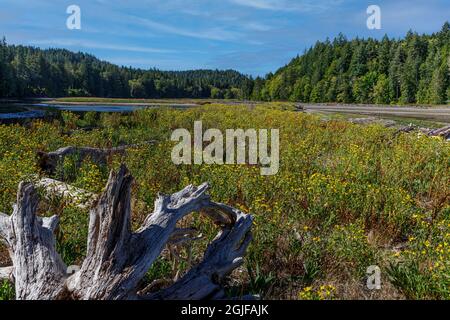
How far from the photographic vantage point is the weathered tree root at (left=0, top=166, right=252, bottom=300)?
3.16 metres

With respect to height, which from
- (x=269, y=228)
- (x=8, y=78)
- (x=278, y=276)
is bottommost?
(x=278, y=276)

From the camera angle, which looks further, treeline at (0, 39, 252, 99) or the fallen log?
treeline at (0, 39, 252, 99)

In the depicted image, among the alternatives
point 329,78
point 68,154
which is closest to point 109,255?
point 68,154

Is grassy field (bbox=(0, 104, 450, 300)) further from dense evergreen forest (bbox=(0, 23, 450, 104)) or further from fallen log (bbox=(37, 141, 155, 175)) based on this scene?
dense evergreen forest (bbox=(0, 23, 450, 104))

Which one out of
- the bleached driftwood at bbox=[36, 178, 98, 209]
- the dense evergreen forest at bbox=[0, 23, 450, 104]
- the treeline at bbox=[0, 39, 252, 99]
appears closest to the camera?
the bleached driftwood at bbox=[36, 178, 98, 209]

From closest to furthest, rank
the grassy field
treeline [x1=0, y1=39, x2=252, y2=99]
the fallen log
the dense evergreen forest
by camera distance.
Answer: the grassy field < the fallen log < treeline [x1=0, y1=39, x2=252, y2=99] < the dense evergreen forest

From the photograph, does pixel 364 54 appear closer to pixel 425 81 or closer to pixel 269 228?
pixel 425 81

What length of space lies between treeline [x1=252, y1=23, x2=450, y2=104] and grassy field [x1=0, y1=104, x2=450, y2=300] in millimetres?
80701

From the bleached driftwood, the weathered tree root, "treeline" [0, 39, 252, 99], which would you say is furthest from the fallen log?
"treeline" [0, 39, 252, 99]

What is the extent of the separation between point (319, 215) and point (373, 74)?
100 meters

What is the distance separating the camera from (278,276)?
4422 mm

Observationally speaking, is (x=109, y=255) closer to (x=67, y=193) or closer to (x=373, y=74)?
(x=67, y=193)

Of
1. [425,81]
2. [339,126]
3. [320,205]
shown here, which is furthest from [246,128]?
[425,81]
